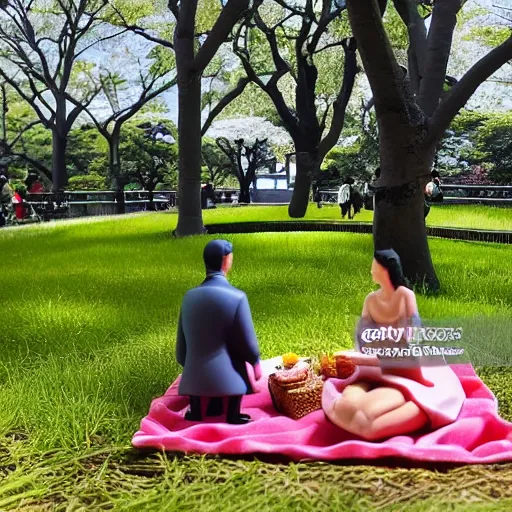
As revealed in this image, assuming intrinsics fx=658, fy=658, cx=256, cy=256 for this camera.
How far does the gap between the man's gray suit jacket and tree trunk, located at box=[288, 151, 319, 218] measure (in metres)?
1.29

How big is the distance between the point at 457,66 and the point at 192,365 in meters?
2.00

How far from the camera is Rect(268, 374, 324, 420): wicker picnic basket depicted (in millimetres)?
1606

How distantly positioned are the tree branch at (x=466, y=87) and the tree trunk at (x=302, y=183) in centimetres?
57

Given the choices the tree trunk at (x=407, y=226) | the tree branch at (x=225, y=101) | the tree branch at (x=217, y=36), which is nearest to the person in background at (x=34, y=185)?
the tree branch at (x=225, y=101)

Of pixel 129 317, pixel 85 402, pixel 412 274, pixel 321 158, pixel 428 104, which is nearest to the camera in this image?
pixel 85 402

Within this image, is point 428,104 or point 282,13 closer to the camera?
point 428,104

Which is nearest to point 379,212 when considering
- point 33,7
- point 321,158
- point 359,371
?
point 321,158

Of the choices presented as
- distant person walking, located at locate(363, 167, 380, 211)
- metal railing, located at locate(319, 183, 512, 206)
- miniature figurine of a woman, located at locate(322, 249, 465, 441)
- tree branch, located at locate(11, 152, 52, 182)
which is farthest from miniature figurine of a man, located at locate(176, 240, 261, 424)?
tree branch, located at locate(11, 152, 52, 182)

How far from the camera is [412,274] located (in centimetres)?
223

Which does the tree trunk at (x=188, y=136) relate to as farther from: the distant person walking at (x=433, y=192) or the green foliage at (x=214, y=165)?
the distant person walking at (x=433, y=192)

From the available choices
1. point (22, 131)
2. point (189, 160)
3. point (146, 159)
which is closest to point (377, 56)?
point (189, 160)

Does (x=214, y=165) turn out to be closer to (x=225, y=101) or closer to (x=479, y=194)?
(x=225, y=101)

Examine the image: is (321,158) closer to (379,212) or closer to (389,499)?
(379,212)

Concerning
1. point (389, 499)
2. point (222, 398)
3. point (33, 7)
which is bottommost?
point (389, 499)
